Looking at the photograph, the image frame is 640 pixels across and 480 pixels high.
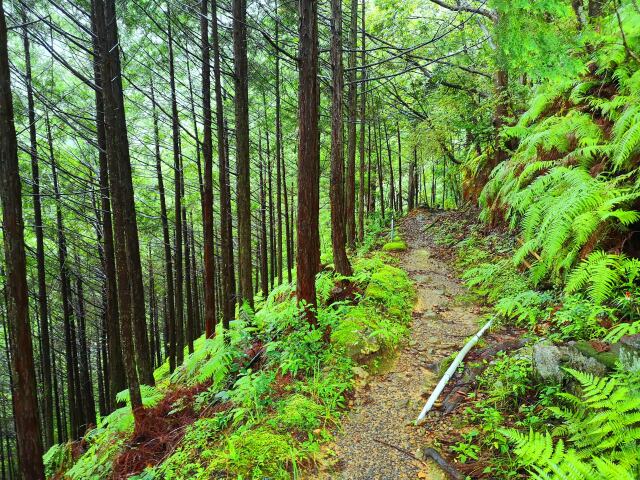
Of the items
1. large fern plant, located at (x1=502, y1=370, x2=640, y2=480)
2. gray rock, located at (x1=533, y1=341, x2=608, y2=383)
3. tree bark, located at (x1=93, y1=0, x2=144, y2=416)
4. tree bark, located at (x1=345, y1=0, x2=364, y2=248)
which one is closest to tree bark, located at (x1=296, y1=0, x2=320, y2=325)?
tree bark, located at (x1=93, y1=0, x2=144, y2=416)

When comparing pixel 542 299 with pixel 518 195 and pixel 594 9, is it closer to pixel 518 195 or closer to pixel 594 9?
pixel 518 195

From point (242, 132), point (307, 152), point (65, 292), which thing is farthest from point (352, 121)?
point (65, 292)

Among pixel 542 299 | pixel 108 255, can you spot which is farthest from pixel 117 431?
pixel 542 299

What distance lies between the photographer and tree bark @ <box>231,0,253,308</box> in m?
7.20

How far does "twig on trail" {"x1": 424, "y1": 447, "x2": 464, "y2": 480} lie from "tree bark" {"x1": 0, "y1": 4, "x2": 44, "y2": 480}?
5010mm

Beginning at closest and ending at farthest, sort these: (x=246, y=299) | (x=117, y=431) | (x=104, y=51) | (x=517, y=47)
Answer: (x=517, y=47), (x=104, y=51), (x=117, y=431), (x=246, y=299)

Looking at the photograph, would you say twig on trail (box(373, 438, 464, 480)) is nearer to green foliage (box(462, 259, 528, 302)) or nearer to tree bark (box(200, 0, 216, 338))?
green foliage (box(462, 259, 528, 302))

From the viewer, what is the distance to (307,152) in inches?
194

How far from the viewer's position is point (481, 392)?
3.66 metres

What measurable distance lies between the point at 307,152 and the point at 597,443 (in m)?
4.18

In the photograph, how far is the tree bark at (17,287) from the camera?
14.3 feet

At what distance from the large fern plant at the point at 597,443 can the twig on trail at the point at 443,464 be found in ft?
1.59

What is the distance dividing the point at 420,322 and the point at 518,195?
10.1 ft

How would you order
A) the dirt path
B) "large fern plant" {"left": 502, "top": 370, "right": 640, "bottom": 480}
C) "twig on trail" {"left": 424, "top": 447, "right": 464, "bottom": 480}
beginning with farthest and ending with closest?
the dirt path → "twig on trail" {"left": 424, "top": 447, "right": 464, "bottom": 480} → "large fern plant" {"left": 502, "top": 370, "right": 640, "bottom": 480}
